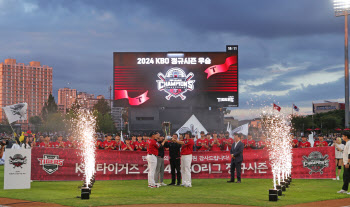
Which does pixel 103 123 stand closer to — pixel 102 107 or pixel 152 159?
pixel 102 107

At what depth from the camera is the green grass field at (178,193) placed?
41.1 ft

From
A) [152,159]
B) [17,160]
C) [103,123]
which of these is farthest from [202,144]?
[103,123]

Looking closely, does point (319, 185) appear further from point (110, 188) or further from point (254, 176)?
point (110, 188)

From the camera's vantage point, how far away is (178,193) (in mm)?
14570

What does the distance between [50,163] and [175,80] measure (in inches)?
1340

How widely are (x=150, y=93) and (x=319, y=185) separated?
119ft

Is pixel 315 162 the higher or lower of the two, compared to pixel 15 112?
lower

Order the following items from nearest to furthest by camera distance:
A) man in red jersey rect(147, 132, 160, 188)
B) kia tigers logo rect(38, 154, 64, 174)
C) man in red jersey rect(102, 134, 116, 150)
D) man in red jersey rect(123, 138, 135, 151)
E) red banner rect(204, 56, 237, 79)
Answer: man in red jersey rect(147, 132, 160, 188)
kia tigers logo rect(38, 154, 64, 174)
man in red jersey rect(123, 138, 135, 151)
man in red jersey rect(102, 134, 116, 150)
red banner rect(204, 56, 237, 79)

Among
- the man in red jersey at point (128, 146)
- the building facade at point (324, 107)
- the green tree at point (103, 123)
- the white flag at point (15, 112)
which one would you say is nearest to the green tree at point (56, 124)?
the green tree at point (103, 123)

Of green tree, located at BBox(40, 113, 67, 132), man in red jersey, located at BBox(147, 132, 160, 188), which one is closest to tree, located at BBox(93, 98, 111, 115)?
green tree, located at BBox(40, 113, 67, 132)

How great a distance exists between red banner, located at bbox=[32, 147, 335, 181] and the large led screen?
Answer: 104ft

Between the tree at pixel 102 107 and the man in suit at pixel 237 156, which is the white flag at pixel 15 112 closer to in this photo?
the man in suit at pixel 237 156

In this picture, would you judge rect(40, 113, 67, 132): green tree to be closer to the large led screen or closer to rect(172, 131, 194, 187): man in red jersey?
the large led screen

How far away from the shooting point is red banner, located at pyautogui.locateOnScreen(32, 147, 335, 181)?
18922mm
